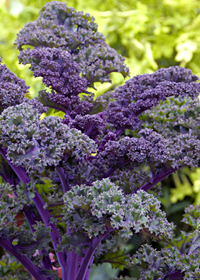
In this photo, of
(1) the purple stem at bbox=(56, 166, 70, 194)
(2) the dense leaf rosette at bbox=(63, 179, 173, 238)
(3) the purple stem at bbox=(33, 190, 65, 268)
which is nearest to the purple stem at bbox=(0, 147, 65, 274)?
(3) the purple stem at bbox=(33, 190, 65, 268)

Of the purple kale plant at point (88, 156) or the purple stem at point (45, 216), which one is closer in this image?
the purple kale plant at point (88, 156)

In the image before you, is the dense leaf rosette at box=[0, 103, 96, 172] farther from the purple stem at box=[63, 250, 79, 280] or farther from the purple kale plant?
the purple stem at box=[63, 250, 79, 280]

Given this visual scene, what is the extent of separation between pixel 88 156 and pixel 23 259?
16.1 inches

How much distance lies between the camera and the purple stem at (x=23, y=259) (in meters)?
1.19

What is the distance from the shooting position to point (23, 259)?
1.24 m

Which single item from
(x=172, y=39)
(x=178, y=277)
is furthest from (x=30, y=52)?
(x=172, y=39)

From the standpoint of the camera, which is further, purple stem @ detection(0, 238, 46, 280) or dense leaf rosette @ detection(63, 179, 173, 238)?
purple stem @ detection(0, 238, 46, 280)

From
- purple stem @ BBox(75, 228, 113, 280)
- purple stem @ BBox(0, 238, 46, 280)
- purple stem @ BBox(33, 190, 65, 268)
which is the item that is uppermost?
purple stem @ BBox(33, 190, 65, 268)

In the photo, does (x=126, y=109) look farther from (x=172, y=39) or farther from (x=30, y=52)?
(x=172, y=39)

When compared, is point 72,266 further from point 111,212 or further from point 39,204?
point 111,212

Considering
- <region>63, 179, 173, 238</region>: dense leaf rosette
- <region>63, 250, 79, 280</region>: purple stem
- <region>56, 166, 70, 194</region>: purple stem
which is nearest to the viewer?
<region>63, 179, 173, 238</region>: dense leaf rosette

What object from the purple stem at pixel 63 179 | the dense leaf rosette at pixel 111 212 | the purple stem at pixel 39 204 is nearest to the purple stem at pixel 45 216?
the purple stem at pixel 39 204

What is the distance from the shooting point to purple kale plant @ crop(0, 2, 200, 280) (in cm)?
105

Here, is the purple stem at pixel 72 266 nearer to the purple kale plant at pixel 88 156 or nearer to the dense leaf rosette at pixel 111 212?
the purple kale plant at pixel 88 156
